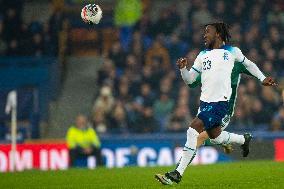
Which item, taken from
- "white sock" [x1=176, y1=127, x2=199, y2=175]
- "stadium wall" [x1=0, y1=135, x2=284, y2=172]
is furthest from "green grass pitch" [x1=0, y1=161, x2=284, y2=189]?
"stadium wall" [x1=0, y1=135, x2=284, y2=172]

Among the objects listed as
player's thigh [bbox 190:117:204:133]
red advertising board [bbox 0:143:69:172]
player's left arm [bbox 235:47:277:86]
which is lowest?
red advertising board [bbox 0:143:69:172]

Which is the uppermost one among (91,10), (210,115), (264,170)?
(91,10)

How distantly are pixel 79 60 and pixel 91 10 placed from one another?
40.6 ft

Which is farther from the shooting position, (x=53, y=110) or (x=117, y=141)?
(x=53, y=110)

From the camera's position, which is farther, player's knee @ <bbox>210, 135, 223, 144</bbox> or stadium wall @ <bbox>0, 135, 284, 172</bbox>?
stadium wall @ <bbox>0, 135, 284, 172</bbox>

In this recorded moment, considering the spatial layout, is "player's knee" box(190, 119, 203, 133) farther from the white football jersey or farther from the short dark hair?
the short dark hair

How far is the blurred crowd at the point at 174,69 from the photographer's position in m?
23.0

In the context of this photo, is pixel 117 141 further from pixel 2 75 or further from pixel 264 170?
pixel 264 170

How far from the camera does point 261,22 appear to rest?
25.9 metres

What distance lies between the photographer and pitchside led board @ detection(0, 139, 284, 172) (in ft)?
72.6

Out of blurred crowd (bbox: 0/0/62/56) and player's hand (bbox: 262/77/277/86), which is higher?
blurred crowd (bbox: 0/0/62/56)

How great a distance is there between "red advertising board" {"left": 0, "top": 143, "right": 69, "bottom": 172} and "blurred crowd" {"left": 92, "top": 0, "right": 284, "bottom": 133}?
1427 mm

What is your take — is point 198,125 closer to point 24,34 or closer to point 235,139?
point 235,139

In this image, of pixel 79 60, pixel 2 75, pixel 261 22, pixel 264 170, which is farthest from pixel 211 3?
pixel 264 170
